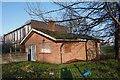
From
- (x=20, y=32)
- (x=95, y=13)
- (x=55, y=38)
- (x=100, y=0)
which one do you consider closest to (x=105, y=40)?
(x=95, y=13)

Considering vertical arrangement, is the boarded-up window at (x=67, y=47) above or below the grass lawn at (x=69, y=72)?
above

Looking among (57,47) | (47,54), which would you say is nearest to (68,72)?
(57,47)

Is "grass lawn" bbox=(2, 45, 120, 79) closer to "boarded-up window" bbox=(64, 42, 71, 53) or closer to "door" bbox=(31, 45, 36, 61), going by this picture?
"boarded-up window" bbox=(64, 42, 71, 53)

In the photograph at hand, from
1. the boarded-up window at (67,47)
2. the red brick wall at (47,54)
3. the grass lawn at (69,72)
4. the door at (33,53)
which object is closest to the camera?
the grass lawn at (69,72)

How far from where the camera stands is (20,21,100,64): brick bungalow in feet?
28.6

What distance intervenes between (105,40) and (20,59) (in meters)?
9.87

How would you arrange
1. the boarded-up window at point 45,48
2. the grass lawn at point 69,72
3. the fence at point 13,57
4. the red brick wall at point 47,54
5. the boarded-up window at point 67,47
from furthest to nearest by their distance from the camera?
1. the fence at point 13,57
2. the boarded-up window at point 45,48
3. the boarded-up window at point 67,47
4. the red brick wall at point 47,54
5. the grass lawn at point 69,72

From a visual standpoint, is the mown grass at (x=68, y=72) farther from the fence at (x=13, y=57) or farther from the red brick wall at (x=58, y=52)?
the fence at (x=13, y=57)

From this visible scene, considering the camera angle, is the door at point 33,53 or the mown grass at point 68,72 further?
the door at point 33,53

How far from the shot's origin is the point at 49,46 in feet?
30.6

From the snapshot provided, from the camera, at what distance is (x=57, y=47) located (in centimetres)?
869

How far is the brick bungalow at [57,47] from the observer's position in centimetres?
870

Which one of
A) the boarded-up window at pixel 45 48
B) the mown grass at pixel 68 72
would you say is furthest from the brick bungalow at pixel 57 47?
the mown grass at pixel 68 72

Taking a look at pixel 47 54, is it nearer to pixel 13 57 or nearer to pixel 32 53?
pixel 32 53
